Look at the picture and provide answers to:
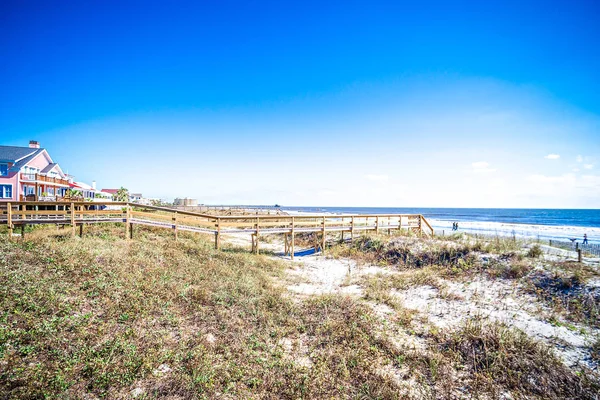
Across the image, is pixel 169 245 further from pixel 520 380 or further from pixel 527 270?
pixel 527 270

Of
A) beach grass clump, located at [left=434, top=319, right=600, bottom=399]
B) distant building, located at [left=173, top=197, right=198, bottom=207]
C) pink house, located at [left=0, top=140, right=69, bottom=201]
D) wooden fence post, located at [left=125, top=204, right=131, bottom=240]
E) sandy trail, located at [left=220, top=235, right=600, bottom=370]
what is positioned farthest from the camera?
distant building, located at [left=173, top=197, right=198, bottom=207]

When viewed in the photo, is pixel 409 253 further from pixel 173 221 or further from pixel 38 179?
pixel 38 179

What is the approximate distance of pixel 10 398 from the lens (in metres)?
3.49

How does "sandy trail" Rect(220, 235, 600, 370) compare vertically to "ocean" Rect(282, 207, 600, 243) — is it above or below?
above

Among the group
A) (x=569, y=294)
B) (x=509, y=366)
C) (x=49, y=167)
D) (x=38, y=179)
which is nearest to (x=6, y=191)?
(x=38, y=179)

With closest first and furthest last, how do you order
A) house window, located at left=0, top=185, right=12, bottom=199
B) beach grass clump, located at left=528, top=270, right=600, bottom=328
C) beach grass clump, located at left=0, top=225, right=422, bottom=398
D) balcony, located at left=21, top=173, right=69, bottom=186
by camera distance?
beach grass clump, located at left=0, top=225, right=422, bottom=398
beach grass clump, located at left=528, top=270, right=600, bottom=328
house window, located at left=0, top=185, right=12, bottom=199
balcony, located at left=21, top=173, right=69, bottom=186

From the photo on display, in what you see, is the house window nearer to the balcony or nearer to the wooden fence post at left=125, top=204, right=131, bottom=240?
the balcony

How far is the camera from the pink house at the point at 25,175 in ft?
90.9

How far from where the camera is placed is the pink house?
90.9 ft

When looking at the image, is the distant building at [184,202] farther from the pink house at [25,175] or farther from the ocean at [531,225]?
the ocean at [531,225]

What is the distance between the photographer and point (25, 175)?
2905 cm

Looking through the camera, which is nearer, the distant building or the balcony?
the balcony

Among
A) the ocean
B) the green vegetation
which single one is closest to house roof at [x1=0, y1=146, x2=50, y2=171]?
the green vegetation

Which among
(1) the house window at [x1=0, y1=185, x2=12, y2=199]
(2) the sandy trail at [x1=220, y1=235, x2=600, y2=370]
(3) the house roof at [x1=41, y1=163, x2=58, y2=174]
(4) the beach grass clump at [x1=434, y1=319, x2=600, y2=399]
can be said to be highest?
(3) the house roof at [x1=41, y1=163, x2=58, y2=174]
